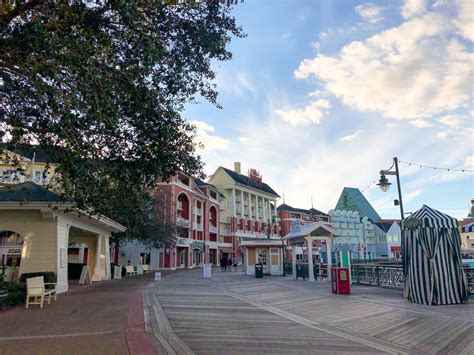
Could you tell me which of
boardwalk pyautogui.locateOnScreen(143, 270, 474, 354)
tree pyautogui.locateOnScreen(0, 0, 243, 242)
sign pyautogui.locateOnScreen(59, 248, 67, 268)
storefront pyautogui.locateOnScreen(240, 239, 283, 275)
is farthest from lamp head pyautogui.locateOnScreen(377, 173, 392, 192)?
sign pyautogui.locateOnScreen(59, 248, 67, 268)

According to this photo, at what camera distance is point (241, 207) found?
74.7m

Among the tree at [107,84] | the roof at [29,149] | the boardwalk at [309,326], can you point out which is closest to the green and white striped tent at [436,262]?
the boardwalk at [309,326]

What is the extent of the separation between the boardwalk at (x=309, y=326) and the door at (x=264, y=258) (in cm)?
1662

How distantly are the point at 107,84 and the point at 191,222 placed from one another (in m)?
48.3

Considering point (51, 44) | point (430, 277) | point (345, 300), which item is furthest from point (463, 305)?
point (51, 44)

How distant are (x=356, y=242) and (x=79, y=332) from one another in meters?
74.7

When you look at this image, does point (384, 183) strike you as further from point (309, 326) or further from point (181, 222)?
point (181, 222)

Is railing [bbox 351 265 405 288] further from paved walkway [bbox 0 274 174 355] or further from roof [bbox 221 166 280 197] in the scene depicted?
roof [bbox 221 166 280 197]

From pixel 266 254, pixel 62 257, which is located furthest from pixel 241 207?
pixel 62 257

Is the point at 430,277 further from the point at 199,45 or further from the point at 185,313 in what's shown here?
the point at 199,45

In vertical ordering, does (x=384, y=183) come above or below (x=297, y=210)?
below

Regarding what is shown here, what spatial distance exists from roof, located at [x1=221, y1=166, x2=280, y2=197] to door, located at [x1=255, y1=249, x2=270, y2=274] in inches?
1759

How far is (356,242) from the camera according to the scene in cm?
7631

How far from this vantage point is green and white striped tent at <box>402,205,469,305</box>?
450 inches
